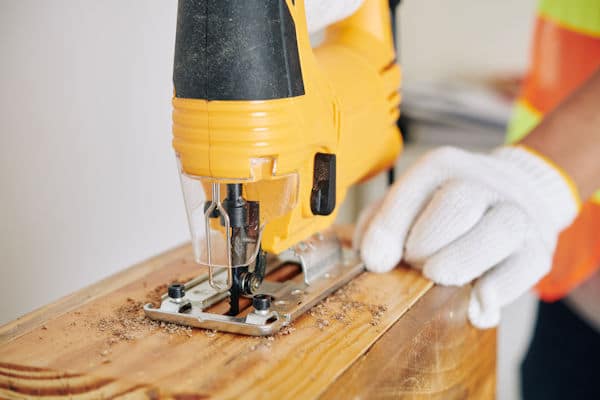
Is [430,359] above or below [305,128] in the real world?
below

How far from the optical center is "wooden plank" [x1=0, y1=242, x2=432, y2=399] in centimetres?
66

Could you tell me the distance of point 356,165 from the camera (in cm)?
94

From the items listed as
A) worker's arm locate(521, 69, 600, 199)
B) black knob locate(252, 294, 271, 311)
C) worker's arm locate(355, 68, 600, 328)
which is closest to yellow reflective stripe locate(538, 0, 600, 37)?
worker's arm locate(521, 69, 600, 199)

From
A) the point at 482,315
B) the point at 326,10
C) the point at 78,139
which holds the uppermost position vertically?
the point at 326,10

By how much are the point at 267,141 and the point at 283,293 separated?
9.6 inches

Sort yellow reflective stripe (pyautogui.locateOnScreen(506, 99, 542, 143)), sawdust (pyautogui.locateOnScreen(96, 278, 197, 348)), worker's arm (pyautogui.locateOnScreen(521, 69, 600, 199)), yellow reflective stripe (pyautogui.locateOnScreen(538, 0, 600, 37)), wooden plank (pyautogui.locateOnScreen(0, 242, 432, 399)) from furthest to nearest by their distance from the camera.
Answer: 1. yellow reflective stripe (pyautogui.locateOnScreen(506, 99, 542, 143))
2. yellow reflective stripe (pyautogui.locateOnScreen(538, 0, 600, 37))
3. worker's arm (pyautogui.locateOnScreen(521, 69, 600, 199))
4. sawdust (pyautogui.locateOnScreen(96, 278, 197, 348))
5. wooden plank (pyautogui.locateOnScreen(0, 242, 432, 399))

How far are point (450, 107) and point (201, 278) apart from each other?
1.20 metres

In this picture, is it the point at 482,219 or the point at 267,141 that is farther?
the point at 482,219

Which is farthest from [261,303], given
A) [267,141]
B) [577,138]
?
[577,138]

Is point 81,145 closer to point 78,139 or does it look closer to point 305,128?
point 78,139

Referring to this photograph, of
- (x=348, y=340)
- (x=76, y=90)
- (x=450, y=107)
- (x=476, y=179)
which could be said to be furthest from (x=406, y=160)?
(x=348, y=340)

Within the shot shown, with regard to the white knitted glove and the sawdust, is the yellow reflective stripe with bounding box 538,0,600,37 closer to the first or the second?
the white knitted glove

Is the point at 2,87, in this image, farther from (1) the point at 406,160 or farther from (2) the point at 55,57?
(1) the point at 406,160

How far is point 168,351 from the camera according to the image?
73 centimetres
